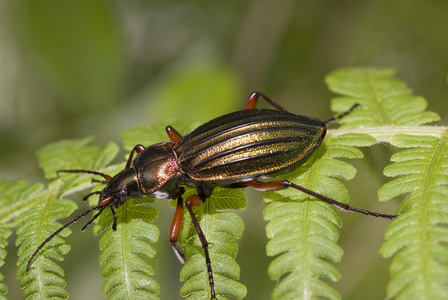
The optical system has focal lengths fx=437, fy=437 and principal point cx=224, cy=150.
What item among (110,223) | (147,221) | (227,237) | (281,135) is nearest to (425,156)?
(281,135)

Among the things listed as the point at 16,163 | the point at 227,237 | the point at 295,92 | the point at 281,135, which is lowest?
the point at 227,237

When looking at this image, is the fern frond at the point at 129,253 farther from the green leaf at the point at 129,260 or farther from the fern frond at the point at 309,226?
the fern frond at the point at 309,226

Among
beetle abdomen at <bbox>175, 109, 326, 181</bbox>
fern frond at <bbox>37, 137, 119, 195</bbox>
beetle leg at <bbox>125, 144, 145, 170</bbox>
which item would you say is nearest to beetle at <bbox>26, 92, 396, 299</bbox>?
beetle abdomen at <bbox>175, 109, 326, 181</bbox>

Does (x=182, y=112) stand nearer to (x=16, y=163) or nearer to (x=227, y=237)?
(x=16, y=163)

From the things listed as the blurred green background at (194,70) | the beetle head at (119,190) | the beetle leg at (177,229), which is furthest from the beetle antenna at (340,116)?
the beetle head at (119,190)

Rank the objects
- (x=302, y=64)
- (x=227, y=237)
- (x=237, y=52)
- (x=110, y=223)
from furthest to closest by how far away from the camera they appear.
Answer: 1. (x=302, y=64)
2. (x=237, y=52)
3. (x=110, y=223)
4. (x=227, y=237)

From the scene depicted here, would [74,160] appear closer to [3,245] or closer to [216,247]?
[3,245]

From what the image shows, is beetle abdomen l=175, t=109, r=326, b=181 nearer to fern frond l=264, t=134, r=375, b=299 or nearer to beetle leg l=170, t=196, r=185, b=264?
fern frond l=264, t=134, r=375, b=299
